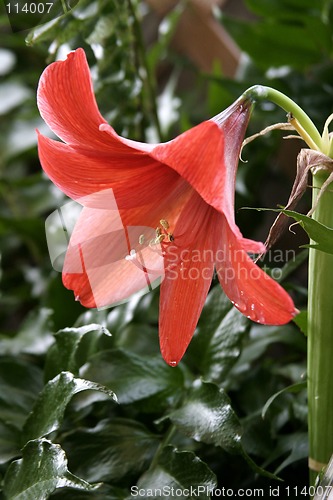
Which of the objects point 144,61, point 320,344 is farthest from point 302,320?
point 144,61

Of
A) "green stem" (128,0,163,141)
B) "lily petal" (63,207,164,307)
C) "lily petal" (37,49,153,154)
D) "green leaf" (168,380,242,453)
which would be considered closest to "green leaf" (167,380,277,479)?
"green leaf" (168,380,242,453)

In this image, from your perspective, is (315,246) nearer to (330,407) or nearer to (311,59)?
→ (330,407)

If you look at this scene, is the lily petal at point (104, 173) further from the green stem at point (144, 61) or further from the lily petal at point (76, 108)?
the green stem at point (144, 61)

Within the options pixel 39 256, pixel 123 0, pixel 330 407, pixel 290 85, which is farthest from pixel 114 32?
pixel 330 407

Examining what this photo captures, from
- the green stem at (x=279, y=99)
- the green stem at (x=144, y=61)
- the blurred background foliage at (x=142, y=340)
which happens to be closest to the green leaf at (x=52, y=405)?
the blurred background foliage at (x=142, y=340)

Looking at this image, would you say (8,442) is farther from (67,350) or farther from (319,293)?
(319,293)
